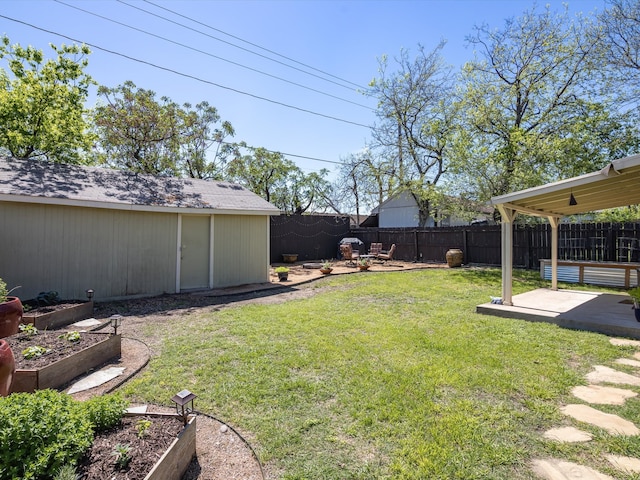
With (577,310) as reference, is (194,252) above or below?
above

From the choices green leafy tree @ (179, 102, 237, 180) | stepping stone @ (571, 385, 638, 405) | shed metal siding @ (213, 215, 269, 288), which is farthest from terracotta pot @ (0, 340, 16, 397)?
green leafy tree @ (179, 102, 237, 180)

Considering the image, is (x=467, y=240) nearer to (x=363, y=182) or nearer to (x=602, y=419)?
(x=602, y=419)

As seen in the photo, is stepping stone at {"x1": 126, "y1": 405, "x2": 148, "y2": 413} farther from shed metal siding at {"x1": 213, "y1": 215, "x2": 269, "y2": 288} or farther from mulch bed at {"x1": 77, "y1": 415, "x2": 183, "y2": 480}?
shed metal siding at {"x1": 213, "y1": 215, "x2": 269, "y2": 288}

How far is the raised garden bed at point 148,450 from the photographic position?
1.68 metres

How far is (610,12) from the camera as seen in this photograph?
32.8 feet

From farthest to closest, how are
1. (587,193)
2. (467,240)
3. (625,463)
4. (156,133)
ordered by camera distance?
(156,133) → (467,240) → (587,193) → (625,463)

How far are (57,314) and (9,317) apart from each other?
1.12 meters

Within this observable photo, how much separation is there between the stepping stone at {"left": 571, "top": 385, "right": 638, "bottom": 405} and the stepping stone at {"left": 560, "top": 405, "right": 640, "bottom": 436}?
0.19 m

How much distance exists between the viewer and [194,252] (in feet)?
27.1

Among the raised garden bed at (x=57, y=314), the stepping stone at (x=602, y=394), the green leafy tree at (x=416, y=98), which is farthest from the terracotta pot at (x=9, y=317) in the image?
the green leafy tree at (x=416, y=98)

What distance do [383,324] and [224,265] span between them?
16.8 ft

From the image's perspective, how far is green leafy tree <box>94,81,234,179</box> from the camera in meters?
14.2

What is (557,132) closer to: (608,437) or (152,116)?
(608,437)

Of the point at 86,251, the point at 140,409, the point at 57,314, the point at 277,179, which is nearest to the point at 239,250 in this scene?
the point at 86,251
